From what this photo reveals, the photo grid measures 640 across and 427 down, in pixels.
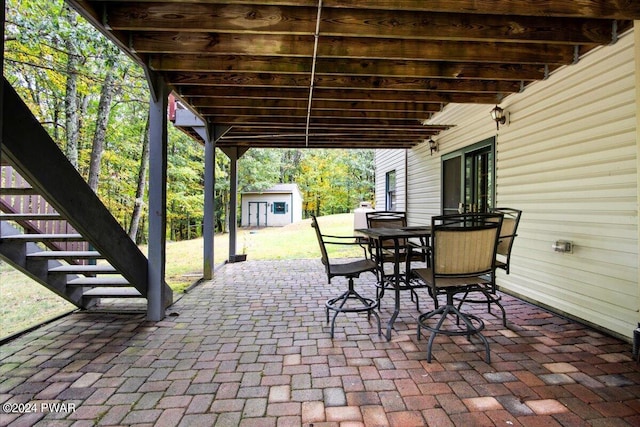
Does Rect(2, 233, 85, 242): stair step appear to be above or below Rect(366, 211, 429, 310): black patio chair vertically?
above

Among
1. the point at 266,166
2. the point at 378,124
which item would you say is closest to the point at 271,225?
the point at 266,166

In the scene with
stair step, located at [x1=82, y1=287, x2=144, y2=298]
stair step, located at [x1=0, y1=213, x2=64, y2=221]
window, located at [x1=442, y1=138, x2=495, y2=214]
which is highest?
window, located at [x1=442, y1=138, x2=495, y2=214]

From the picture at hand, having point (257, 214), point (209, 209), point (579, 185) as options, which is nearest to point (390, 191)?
point (209, 209)

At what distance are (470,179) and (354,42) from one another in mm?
3446

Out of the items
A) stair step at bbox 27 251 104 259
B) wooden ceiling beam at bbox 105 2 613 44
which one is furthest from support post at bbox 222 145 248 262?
wooden ceiling beam at bbox 105 2 613 44

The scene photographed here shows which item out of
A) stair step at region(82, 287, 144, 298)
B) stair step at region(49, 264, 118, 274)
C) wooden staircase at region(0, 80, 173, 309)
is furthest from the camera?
stair step at region(82, 287, 144, 298)

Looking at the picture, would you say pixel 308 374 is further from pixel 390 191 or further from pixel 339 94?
pixel 390 191

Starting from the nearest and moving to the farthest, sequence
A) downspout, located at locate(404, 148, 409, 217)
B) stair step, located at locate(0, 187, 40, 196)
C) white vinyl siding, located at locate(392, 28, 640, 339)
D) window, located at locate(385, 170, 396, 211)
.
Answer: stair step, located at locate(0, 187, 40, 196)
white vinyl siding, located at locate(392, 28, 640, 339)
downspout, located at locate(404, 148, 409, 217)
window, located at locate(385, 170, 396, 211)

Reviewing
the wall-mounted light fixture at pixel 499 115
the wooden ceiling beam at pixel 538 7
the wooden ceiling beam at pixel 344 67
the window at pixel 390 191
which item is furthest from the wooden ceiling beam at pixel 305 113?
the window at pixel 390 191

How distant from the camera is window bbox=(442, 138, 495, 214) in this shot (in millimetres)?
4707

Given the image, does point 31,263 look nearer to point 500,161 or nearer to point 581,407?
point 581,407

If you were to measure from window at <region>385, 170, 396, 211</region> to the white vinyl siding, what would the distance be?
5.00 m

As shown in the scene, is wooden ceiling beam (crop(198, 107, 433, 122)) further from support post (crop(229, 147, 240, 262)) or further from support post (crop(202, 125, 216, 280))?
support post (crop(229, 147, 240, 262))

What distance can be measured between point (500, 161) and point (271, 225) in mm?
16408
